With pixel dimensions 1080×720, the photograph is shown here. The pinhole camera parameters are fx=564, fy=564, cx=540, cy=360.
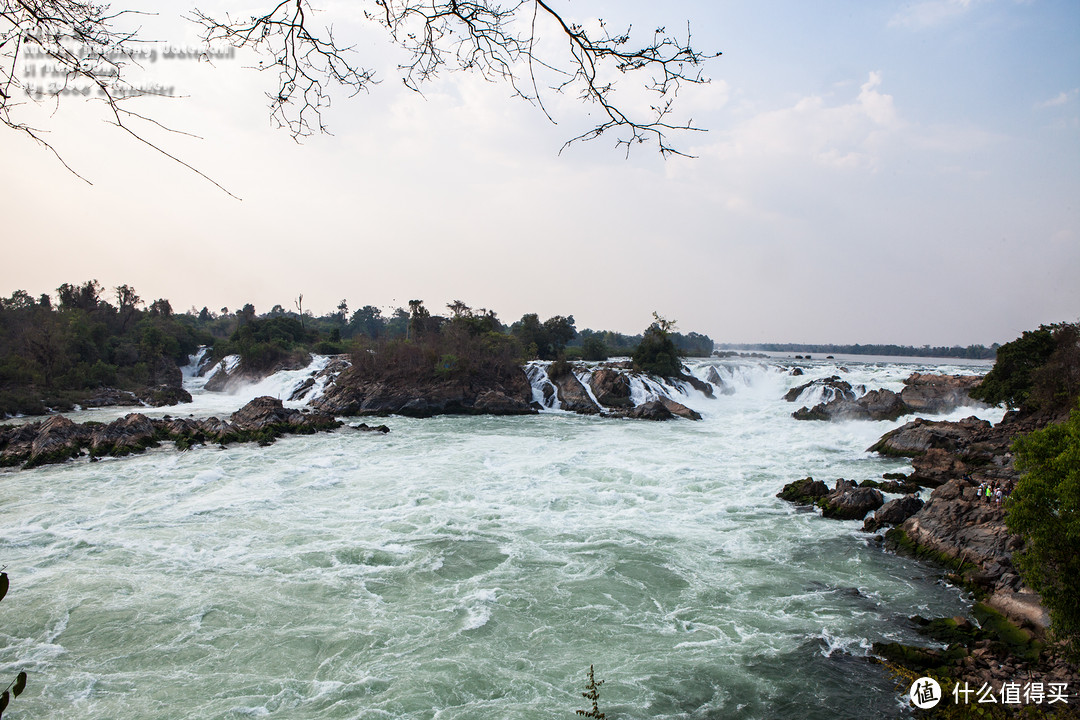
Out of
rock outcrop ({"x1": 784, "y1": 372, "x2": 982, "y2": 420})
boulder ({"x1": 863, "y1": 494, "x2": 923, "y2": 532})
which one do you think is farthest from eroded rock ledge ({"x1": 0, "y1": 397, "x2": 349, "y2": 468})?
rock outcrop ({"x1": 784, "y1": 372, "x2": 982, "y2": 420})

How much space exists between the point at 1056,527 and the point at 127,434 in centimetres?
2088

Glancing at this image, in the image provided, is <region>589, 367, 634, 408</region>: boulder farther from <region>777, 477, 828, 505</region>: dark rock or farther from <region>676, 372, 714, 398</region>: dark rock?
<region>777, 477, 828, 505</region>: dark rock

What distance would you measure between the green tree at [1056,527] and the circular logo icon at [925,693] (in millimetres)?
1212

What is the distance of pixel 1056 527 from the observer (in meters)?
5.38

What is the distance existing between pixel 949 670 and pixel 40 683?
9324mm

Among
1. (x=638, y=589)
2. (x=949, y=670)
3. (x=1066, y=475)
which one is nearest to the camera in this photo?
(x=1066, y=475)

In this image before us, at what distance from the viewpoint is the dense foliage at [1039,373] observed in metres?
16.2

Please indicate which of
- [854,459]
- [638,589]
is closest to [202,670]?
[638,589]

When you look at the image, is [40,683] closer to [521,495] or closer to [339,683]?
[339,683]

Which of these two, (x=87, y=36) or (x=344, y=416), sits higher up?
(x=87, y=36)

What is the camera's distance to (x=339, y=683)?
5.78m

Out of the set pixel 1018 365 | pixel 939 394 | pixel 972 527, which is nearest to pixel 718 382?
pixel 939 394

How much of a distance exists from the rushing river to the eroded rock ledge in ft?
3.28

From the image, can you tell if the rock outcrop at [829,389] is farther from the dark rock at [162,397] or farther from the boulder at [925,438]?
the dark rock at [162,397]
